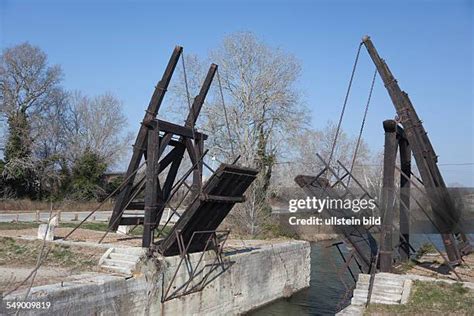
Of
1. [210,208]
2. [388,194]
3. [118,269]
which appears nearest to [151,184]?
[210,208]

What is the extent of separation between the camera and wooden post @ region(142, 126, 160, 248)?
1291 cm

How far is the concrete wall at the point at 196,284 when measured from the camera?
31.8ft

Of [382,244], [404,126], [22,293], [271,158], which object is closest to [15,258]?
[22,293]

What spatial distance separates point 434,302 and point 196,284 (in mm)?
6102

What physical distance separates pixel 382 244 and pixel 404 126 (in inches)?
125

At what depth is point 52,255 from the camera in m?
12.9

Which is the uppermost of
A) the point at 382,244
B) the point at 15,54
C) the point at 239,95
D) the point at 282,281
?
the point at 15,54

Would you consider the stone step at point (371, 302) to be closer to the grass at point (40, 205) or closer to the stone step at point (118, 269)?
the stone step at point (118, 269)

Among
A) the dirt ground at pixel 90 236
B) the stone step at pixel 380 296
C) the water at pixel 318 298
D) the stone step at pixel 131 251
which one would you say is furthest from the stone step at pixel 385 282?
the dirt ground at pixel 90 236

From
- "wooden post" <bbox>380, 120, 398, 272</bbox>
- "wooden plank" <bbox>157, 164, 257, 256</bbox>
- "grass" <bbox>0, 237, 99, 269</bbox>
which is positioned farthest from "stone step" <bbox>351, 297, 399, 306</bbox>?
"grass" <bbox>0, 237, 99, 269</bbox>

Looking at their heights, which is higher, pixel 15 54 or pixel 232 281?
pixel 15 54

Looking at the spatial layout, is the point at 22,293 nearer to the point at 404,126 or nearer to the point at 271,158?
the point at 404,126

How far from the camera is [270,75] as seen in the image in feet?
98.9

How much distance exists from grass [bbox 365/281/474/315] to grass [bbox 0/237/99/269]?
6736mm
